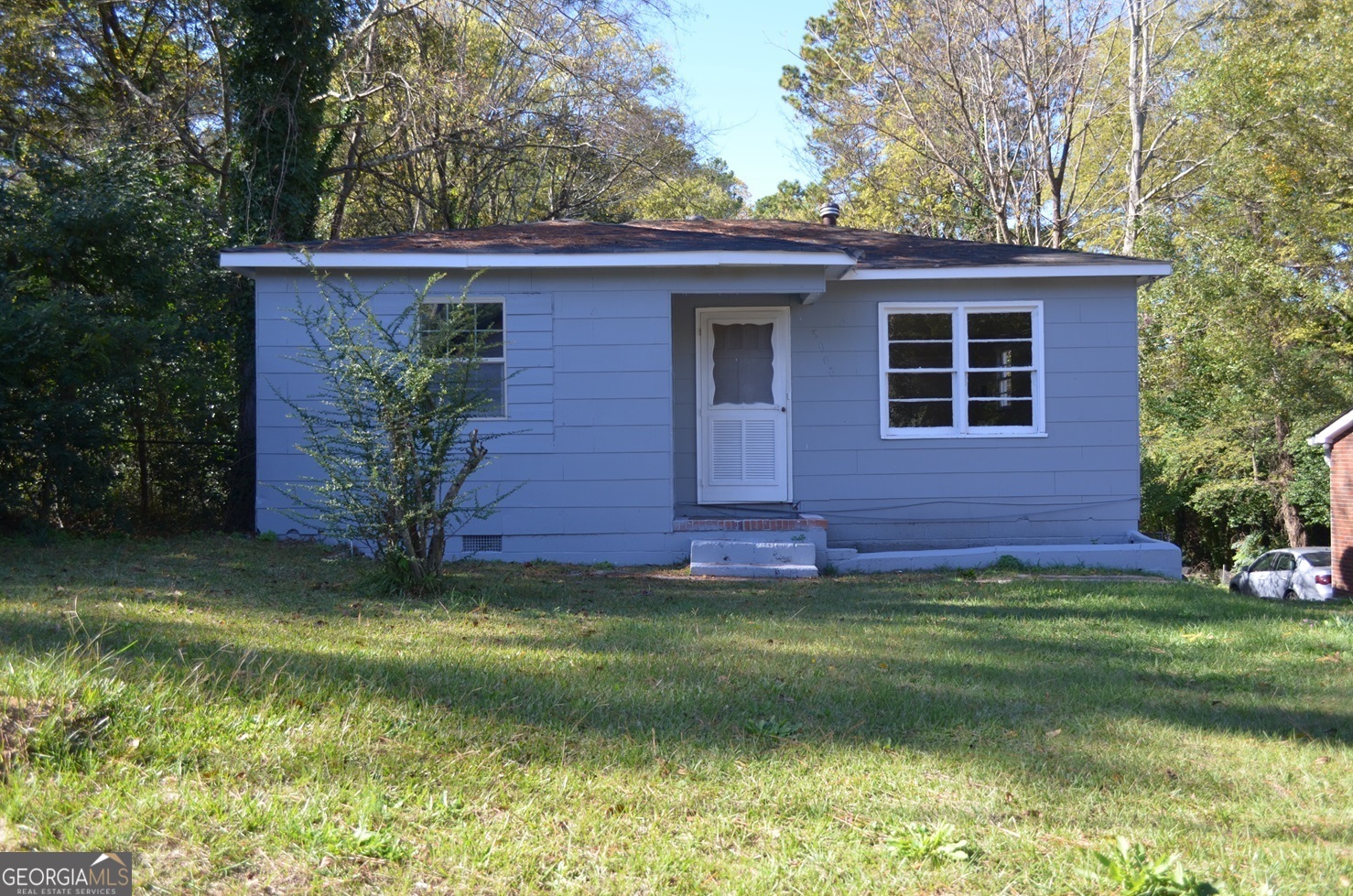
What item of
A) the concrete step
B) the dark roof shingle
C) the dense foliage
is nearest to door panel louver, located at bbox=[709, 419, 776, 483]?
the concrete step

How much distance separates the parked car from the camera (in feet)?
51.3

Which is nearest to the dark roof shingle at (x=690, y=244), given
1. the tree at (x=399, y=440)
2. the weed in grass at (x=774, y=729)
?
the tree at (x=399, y=440)

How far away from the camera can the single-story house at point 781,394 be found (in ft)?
34.0

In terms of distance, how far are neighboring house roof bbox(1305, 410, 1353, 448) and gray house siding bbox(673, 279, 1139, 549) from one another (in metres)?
10.8

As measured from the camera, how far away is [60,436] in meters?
9.37

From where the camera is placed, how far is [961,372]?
36.3ft

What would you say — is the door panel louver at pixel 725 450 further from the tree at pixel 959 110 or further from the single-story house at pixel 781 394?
the tree at pixel 959 110

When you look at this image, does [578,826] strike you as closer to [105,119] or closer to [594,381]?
[594,381]

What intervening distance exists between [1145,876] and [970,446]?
8.41 metres

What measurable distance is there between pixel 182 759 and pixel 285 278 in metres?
7.62

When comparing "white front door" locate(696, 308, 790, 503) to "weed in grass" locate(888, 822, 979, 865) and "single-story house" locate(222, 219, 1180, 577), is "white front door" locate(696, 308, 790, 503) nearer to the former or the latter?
"single-story house" locate(222, 219, 1180, 577)

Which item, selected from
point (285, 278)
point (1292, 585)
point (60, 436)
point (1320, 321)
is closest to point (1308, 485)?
point (1320, 321)

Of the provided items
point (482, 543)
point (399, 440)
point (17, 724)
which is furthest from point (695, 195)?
point (17, 724)

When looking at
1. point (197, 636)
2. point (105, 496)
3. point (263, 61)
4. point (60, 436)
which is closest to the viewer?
point (197, 636)
